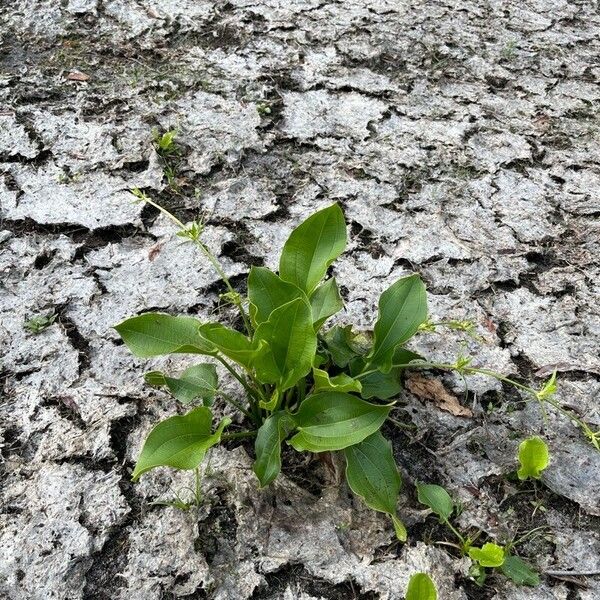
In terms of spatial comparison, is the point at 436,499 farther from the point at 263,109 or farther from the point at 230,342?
the point at 263,109

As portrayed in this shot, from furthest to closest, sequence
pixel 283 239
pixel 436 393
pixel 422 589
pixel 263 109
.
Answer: pixel 263 109, pixel 283 239, pixel 436 393, pixel 422 589

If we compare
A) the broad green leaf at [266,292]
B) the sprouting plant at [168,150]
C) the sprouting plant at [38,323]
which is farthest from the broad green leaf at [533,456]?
the sprouting plant at [168,150]

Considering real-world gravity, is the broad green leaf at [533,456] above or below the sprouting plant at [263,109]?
below

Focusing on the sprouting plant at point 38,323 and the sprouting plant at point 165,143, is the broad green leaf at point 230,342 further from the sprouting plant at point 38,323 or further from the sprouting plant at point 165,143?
the sprouting plant at point 165,143

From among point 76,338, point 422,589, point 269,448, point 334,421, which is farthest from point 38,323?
point 422,589

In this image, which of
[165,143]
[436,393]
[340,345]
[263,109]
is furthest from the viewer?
[263,109]

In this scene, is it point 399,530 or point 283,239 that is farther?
point 283,239
